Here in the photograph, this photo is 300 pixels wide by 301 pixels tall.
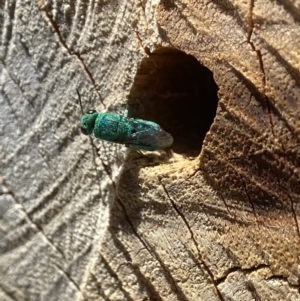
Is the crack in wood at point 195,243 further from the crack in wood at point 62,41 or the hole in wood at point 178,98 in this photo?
the crack in wood at point 62,41

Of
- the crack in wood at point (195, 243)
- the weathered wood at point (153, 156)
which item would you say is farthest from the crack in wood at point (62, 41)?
the crack in wood at point (195, 243)

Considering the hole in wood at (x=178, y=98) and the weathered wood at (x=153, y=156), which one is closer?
the weathered wood at (x=153, y=156)

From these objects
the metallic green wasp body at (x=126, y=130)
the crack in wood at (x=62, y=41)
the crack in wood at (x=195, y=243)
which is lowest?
the crack in wood at (x=195, y=243)

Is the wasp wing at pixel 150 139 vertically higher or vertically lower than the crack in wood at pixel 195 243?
higher

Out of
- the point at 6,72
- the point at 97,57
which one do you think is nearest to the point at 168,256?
the point at 97,57

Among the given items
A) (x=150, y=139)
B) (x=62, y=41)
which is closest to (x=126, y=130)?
(x=150, y=139)

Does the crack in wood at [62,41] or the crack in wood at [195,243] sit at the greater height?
the crack in wood at [62,41]

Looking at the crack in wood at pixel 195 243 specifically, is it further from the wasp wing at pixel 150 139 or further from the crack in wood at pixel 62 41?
the crack in wood at pixel 62 41
